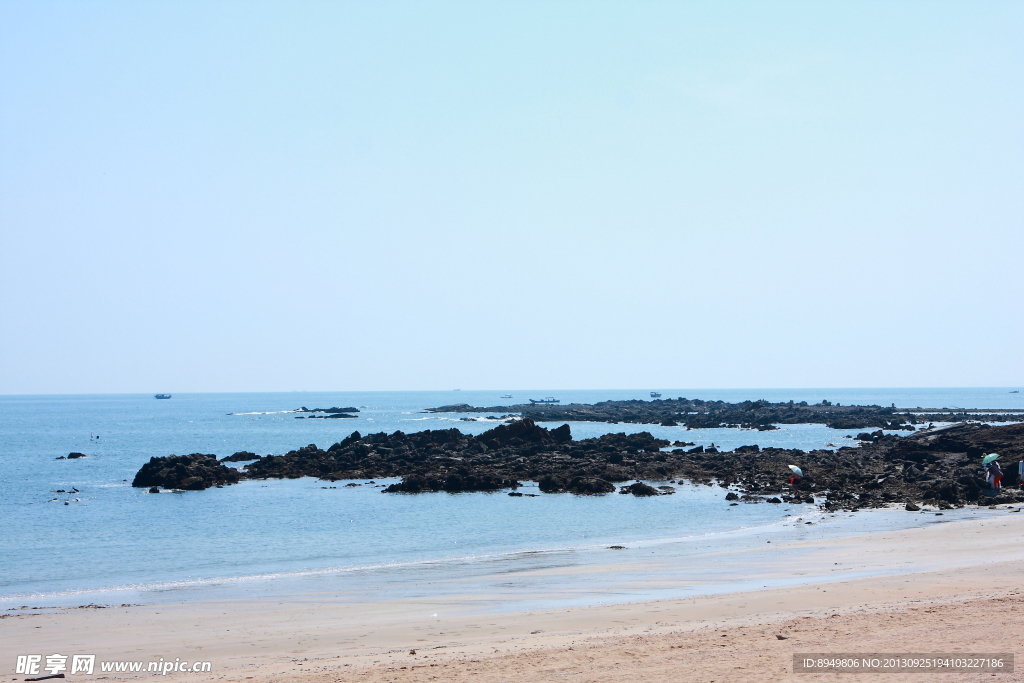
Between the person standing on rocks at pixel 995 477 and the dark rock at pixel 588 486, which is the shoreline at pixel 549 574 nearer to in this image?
the person standing on rocks at pixel 995 477

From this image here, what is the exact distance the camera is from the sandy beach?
36.1 ft

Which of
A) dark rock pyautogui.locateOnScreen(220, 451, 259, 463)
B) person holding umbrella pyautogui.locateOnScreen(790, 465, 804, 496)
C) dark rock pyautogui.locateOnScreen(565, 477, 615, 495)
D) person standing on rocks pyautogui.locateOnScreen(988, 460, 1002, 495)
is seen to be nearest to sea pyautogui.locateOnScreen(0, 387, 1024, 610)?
dark rock pyautogui.locateOnScreen(565, 477, 615, 495)

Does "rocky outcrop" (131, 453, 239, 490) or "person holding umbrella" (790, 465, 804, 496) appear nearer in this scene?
"person holding umbrella" (790, 465, 804, 496)

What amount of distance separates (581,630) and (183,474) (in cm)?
3719

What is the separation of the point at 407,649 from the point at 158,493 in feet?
113

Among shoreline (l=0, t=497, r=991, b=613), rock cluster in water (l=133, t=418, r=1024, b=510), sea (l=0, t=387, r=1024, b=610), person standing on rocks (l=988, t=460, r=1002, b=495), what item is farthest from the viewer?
rock cluster in water (l=133, t=418, r=1024, b=510)

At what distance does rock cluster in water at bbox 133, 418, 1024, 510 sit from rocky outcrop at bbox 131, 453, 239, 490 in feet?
0.21

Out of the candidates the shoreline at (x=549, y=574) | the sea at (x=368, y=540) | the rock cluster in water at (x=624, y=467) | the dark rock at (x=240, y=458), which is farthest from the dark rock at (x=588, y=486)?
the dark rock at (x=240, y=458)

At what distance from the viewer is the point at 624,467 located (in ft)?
159

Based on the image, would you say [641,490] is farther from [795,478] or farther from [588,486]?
[795,478]

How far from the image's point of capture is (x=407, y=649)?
42.5 ft

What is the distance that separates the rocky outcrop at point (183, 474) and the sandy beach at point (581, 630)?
27.4 metres

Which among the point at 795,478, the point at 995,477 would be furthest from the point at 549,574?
the point at 995,477

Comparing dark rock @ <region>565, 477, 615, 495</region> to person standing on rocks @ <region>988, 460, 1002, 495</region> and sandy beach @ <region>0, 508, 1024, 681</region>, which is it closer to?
person standing on rocks @ <region>988, 460, 1002, 495</region>
